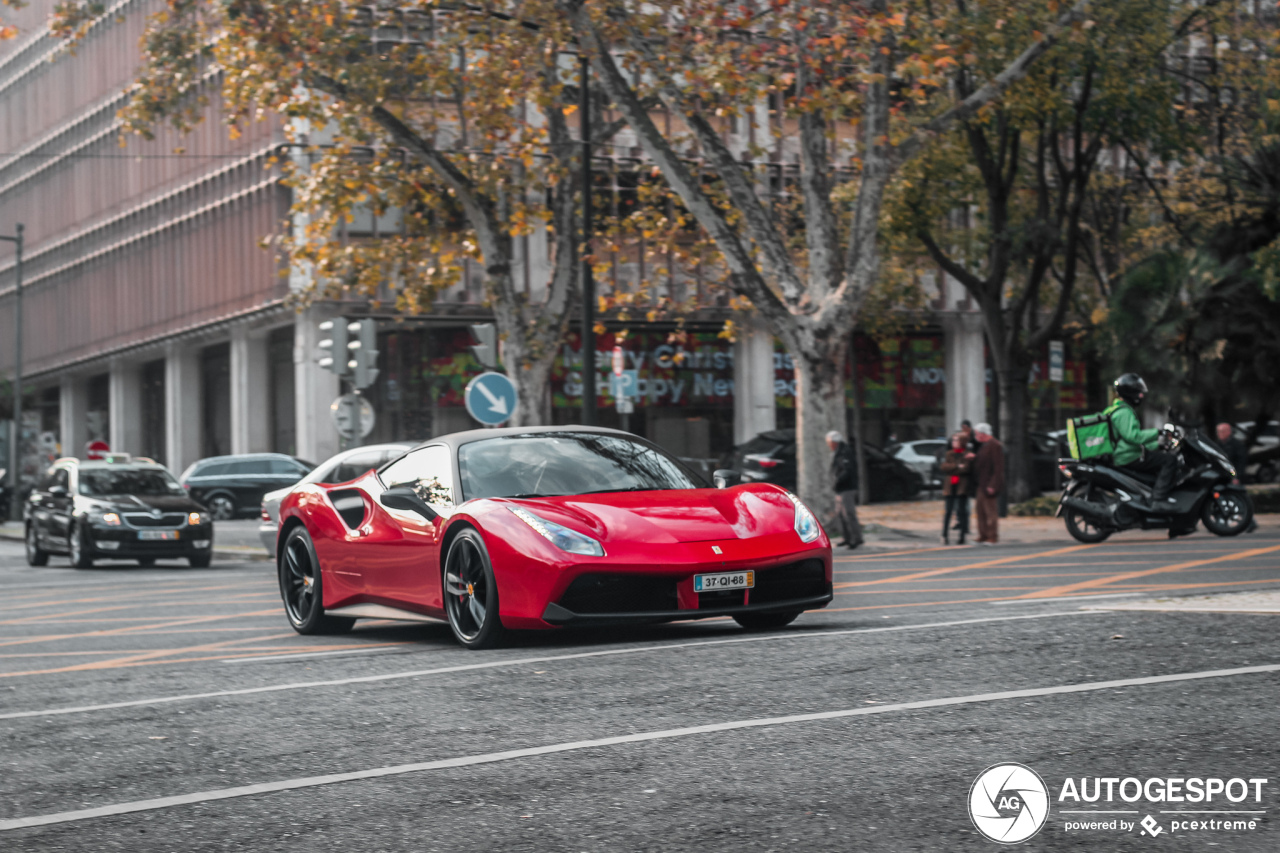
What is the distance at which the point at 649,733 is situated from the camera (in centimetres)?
574

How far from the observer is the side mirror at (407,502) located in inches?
367

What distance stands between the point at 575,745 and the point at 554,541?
9.41ft

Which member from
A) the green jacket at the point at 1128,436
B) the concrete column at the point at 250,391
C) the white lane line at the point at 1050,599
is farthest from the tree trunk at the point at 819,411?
the concrete column at the point at 250,391

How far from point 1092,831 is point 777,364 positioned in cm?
4538

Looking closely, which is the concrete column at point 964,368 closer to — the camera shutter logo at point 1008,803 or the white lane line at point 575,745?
the white lane line at point 575,745

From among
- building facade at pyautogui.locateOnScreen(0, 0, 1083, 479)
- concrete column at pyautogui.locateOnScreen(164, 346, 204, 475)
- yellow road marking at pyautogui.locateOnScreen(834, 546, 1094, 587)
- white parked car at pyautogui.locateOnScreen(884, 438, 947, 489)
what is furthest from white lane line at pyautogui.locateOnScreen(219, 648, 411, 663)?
concrete column at pyautogui.locateOnScreen(164, 346, 204, 475)

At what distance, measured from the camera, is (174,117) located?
82.5 ft

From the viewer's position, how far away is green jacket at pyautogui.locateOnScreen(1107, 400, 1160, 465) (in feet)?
62.0

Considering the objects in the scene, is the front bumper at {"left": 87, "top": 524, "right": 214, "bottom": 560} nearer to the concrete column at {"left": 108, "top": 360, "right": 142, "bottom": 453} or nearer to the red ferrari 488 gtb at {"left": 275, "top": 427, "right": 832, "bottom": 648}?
the red ferrari 488 gtb at {"left": 275, "top": 427, "right": 832, "bottom": 648}

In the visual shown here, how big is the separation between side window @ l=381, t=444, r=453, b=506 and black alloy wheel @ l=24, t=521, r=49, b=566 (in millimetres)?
16329

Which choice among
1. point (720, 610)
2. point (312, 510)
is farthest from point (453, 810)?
point (312, 510)

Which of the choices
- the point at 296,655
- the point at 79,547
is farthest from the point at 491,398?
the point at 296,655

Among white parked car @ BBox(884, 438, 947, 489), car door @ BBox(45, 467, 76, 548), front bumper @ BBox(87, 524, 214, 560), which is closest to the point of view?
front bumper @ BBox(87, 524, 214, 560)

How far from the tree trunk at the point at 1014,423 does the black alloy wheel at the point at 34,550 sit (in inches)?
620
